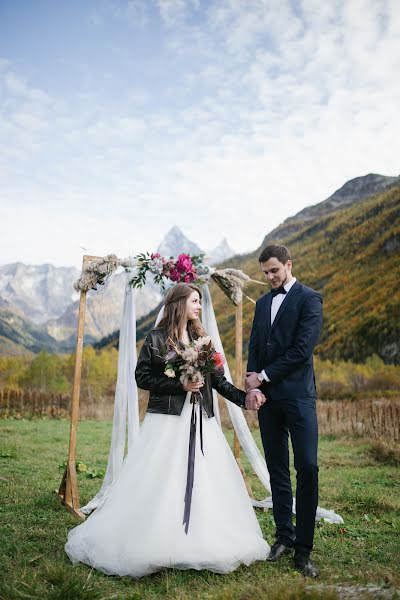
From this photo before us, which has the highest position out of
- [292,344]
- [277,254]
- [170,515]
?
[277,254]

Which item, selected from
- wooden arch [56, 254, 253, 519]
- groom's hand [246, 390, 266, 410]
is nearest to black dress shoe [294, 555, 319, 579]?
groom's hand [246, 390, 266, 410]

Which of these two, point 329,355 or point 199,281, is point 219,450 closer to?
point 199,281

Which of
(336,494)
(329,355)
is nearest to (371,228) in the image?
(329,355)

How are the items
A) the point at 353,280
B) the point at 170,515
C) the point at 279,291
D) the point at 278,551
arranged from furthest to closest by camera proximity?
the point at 353,280 < the point at 279,291 < the point at 278,551 < the point at 170,515

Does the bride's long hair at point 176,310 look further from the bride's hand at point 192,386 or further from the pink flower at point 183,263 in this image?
the pink flower at point 183,263

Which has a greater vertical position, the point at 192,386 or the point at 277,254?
the point at 277,254

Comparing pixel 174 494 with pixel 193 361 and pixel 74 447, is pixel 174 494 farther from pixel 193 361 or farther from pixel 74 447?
pixel 74 447

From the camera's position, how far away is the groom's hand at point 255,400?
4311 mm

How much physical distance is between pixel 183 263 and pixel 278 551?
3.60 meters

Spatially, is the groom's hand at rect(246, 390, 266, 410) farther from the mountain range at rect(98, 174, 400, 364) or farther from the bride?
the mountain range at rect(98, 174, 400, 364)

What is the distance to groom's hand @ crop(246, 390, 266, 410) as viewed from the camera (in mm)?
4311

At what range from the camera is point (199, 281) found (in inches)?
274

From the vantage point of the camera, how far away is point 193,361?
4.15 metres

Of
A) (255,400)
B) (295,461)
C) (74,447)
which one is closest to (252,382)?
(255,400)
